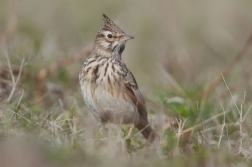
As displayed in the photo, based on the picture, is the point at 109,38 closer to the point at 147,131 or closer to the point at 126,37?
the point at 126,37

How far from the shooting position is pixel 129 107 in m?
7.14

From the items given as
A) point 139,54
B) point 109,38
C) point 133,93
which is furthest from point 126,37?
point 139,54

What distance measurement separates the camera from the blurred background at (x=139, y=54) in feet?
24.7

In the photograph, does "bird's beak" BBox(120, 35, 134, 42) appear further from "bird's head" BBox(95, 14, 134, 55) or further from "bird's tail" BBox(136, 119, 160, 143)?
"bird's tail" BBox(136, 119, 160, 143)

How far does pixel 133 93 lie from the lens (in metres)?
7.27

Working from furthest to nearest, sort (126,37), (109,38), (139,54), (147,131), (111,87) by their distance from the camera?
(139,54) < (109,38) < (126,37) < (147,131) < (111,87)

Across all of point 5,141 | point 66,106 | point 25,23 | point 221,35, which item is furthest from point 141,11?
point 5,141

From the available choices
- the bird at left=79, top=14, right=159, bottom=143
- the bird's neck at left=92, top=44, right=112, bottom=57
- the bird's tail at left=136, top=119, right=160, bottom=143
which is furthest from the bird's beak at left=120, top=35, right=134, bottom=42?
the bird's tail at left=136, top=119, right=160, bottom=143

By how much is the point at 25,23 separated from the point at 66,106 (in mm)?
4108

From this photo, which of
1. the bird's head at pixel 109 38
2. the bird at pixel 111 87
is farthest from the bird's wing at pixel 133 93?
the bird's head at pixel 109 38

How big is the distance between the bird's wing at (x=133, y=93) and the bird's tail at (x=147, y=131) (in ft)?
0.21

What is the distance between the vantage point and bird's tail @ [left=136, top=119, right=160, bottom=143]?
21.5 feet

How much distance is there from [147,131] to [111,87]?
59cm

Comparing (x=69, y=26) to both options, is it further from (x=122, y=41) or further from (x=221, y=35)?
(x=122, y=41)
